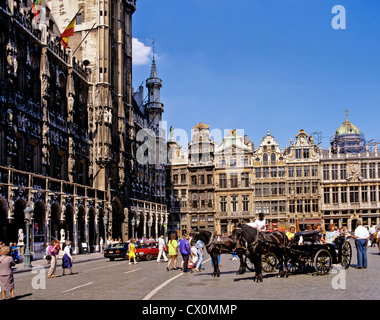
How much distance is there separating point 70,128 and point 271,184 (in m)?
36.6

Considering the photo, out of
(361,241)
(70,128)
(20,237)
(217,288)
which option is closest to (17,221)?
(20,237)

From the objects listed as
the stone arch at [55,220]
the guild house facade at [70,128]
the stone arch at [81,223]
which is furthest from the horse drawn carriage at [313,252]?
the stone arch at [81,223]

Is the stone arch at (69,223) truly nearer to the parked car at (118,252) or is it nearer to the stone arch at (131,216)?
the parked car at (118,252)

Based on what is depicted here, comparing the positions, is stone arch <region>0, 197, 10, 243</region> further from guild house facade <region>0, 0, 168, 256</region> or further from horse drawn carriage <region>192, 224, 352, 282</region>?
horse drawn carriage <region>192, 224, 352, 282</region>

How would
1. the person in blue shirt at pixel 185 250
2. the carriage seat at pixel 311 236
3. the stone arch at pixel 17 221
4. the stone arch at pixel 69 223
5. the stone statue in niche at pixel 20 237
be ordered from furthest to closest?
the stone arch at pixel 69 223 < the stone arch at pixel 17 221 < the stone statue in niche at pixel 20 237 < the person in blue shirt at pixel 185 250 < the carriage seat at pixel 311 236

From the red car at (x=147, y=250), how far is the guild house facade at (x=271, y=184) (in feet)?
124

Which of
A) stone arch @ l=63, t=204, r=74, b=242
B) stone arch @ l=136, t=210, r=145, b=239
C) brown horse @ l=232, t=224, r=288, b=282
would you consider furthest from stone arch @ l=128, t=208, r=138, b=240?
brown horse @ l=232, t=224, r=288, b=282

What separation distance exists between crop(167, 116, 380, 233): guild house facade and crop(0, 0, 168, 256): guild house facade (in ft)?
32.4

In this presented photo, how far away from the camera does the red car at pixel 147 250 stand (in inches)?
1155

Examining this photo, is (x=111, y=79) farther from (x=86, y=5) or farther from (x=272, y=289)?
(x=272, y=289)

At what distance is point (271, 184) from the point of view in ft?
226

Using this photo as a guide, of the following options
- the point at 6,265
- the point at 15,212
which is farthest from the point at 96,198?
the point at 6,265

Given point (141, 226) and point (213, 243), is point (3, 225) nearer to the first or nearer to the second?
point (213, 243)

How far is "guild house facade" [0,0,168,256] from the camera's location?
30422 mm
